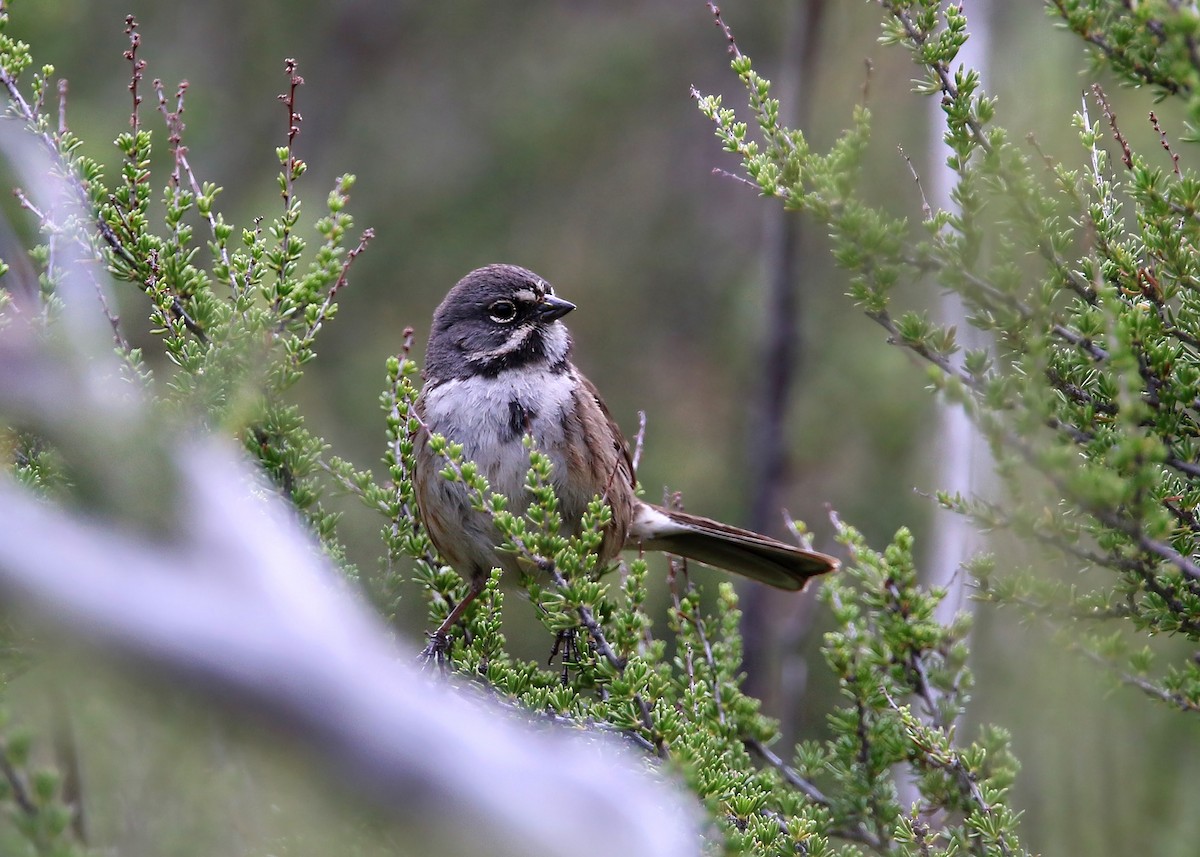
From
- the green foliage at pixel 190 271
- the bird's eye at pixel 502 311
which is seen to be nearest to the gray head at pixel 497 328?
the bird's eye at pixel 502 311

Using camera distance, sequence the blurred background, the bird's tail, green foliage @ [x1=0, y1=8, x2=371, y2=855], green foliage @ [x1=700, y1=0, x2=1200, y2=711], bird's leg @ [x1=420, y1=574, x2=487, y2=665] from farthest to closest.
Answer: the blurred background, the bird's tail, bird's leg @ [x1=420, y1=574, x2=487, y2=665], green foliage @ [x1=0, y1=8, x2=371, y2=855], green foliage @ [x1=700, y1=0, x2=1200, y2=711]

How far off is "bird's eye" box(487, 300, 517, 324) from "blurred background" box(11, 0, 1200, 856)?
107 inches

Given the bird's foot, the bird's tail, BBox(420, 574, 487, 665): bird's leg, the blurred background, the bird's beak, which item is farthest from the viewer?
the blurred background

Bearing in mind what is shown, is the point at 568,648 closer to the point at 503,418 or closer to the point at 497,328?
the point at 503,418

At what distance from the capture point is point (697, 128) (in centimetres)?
1142

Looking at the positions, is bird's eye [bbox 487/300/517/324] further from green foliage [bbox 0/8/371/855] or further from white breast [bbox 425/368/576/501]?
green foliage [bbox 0/8/371/855]

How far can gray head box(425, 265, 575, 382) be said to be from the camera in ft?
14.6

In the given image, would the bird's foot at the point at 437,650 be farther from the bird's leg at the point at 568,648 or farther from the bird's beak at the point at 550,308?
the bird's beak at the point at 550,308

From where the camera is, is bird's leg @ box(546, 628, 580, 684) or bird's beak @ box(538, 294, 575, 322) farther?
bird's beak @ box(538, 294, 575, 322)

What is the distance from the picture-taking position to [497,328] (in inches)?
179

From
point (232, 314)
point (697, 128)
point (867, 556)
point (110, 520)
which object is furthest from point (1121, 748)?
point (697, 128)

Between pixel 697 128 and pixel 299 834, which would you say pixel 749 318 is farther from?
pixel 299 834

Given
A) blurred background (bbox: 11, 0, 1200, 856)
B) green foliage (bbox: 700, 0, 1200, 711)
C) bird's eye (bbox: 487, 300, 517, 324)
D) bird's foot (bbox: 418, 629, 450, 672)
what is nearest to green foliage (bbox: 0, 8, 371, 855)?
bird's foot (bbox: 418, 629, 450, 672)

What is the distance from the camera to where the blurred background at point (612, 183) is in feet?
25.9
